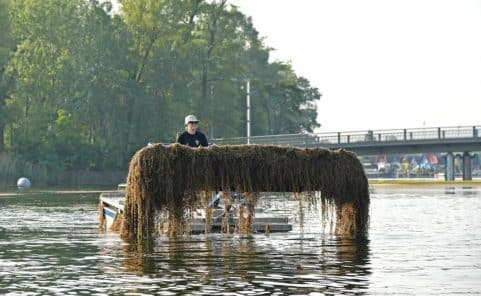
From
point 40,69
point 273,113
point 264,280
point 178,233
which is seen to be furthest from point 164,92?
point 264,280

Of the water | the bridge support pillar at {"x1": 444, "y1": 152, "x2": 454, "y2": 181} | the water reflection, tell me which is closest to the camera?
the water

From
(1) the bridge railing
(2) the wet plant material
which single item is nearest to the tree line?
(1) the bridge railing

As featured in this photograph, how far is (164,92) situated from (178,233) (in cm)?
9051

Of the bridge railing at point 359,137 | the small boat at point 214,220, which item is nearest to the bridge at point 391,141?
the bridge railing at point 359,137

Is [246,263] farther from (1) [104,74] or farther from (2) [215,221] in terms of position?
(1) [104,74]

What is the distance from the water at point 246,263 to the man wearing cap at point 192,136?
1.91 m

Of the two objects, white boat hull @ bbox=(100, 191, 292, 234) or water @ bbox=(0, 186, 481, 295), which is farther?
white boat hull @ bbox=(100, 191, 292, 234)

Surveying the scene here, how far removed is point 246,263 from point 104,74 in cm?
8802

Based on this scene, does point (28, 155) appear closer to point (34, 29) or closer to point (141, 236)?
point (34, 29)

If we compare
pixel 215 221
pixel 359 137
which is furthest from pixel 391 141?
pixel 215 221

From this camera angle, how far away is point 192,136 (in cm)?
2608

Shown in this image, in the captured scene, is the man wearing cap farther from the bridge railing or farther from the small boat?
the bridge railing

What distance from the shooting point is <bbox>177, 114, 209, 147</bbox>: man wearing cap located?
25906 millimetres

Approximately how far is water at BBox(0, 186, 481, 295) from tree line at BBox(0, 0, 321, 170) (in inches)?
3034
